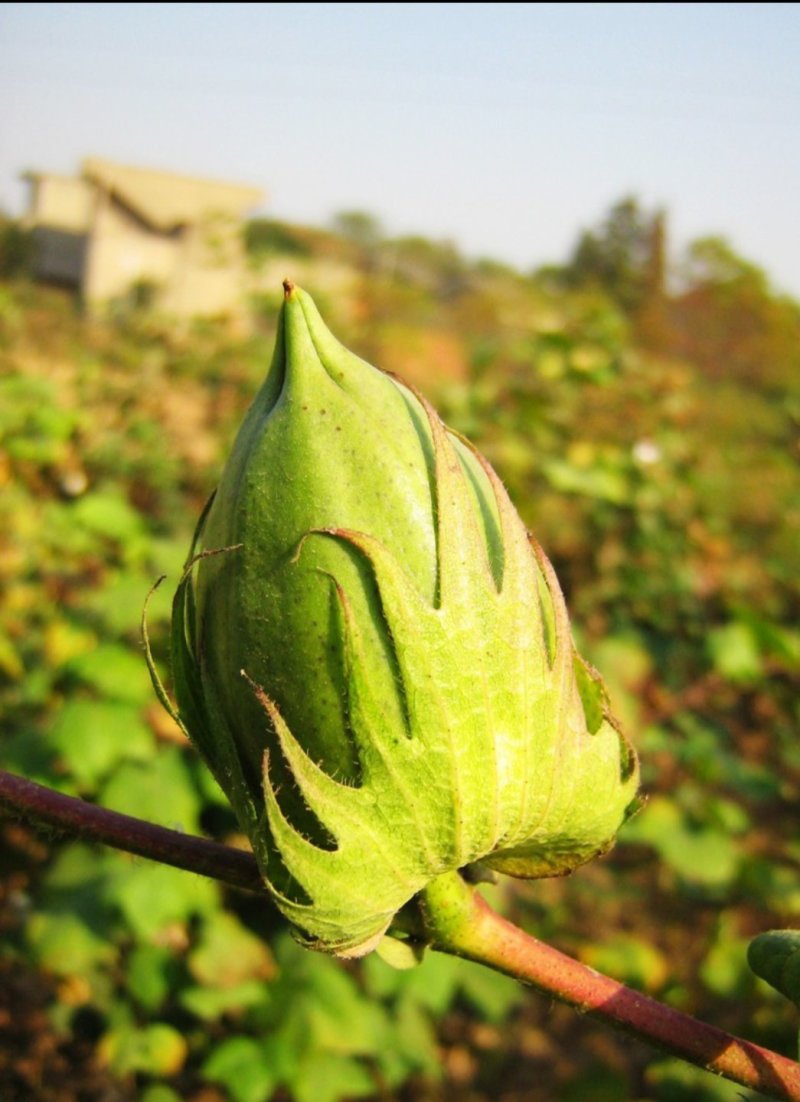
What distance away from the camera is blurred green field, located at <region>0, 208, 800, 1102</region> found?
2.92 metres

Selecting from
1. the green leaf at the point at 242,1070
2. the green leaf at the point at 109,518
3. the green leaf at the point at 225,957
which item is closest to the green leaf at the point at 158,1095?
the green leaf at the point at 242,1070

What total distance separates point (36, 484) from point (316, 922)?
4477 mm

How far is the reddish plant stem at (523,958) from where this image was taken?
2.63ft

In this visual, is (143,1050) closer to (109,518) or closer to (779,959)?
(109,518)

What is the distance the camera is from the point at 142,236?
42.6 ft

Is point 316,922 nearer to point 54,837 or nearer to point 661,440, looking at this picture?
point 54,837

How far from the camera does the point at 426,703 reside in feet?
2.55

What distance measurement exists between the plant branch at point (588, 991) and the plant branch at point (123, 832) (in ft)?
0.48

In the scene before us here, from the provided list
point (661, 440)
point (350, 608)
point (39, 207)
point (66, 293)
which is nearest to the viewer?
point (350, 608)

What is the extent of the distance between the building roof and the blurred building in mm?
11

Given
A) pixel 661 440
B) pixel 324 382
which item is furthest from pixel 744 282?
pixel 324 382

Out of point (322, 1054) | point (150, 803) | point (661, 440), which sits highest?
point (661, 440)

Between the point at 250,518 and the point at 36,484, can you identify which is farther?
the point at 36,484

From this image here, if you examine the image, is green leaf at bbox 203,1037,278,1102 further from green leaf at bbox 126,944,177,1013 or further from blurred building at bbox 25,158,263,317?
blurred building at bbox 25,158,263,317
